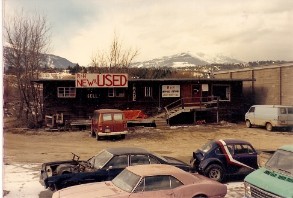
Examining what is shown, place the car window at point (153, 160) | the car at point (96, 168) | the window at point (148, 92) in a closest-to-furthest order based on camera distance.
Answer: the car at point (96, 168)
the car window at point (153, 160)
the window at point (148, 92)

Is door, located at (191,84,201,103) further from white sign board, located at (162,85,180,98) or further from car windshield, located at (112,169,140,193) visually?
car windshield, located at (112,169,140,193)

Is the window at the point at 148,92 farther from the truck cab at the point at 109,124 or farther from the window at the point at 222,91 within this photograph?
the truck cab at the point at 109,124

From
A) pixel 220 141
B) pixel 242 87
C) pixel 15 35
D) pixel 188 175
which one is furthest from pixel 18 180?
pixel 242 87

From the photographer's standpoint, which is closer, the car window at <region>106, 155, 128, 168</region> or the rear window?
the car window at <region>106, 155, 128, 168</region>

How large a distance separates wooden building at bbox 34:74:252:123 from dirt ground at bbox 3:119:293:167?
9.88ft

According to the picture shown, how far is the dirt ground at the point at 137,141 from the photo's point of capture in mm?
17875

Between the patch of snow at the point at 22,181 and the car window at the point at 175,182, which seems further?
the patch of snow at the point at 22,181

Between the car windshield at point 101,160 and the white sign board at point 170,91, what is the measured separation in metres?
19.7

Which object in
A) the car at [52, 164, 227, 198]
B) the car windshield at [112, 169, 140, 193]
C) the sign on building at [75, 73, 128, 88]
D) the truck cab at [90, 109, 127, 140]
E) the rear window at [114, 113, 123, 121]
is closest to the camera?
the car at [52, 164, 227, 198]

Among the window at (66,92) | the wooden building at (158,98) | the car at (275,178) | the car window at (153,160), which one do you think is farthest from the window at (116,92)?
the car at (275,178)

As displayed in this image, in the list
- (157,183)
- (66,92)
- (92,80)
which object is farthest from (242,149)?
(66,92)

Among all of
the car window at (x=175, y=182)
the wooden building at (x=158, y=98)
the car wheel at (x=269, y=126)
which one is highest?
the wooden building at (x=158, y=98)

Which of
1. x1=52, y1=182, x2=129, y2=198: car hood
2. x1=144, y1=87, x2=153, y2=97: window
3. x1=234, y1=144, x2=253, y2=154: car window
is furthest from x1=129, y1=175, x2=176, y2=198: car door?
x1=144, y1=87, x2=153, y2=97: window

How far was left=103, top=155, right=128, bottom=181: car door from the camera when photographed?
10648mm
